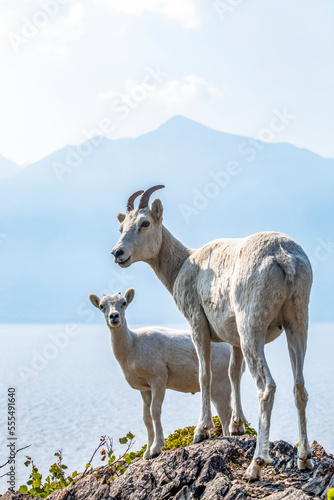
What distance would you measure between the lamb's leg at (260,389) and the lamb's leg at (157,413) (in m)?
2.70

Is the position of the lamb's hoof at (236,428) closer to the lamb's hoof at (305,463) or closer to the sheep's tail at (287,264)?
the lamb's hoof at (305,463)

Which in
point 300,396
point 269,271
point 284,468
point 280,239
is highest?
point 280,239

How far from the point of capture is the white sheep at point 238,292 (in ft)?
27.0

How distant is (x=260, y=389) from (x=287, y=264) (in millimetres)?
1642

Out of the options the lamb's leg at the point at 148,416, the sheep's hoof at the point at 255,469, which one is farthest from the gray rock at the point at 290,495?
the lamb's leg at the point at 148,416

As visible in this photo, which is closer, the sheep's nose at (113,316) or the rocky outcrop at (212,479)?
the rocky outcrop at (212,479)

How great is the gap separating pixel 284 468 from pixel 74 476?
132 inches

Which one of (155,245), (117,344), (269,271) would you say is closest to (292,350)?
(269,271)

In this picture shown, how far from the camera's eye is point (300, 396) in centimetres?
827

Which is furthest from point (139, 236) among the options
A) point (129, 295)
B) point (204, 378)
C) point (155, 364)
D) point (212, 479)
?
point (212, 479)

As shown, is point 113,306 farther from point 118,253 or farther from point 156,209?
point 156,209

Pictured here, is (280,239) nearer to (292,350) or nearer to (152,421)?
(292,350)

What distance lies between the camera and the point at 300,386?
8.24 meters

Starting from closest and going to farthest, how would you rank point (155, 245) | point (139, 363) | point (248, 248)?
1. point (248, 248)
2. point (155, 245)
3. point (139, 363)
